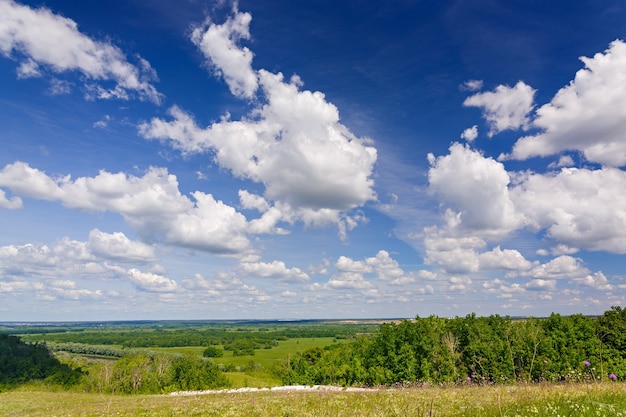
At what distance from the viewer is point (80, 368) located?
69.4 meters

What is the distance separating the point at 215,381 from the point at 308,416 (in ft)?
199

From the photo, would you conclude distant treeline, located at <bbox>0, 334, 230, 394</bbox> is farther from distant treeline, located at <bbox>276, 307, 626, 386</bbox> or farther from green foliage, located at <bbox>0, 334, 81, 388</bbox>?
distant treeline, located at <bbox>276, 307, 626, 386</bbox>

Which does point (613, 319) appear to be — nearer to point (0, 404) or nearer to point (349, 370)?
point (349, 370)

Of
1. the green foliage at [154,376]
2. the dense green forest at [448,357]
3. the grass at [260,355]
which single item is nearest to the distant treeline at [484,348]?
the dense green forest at [448,357]

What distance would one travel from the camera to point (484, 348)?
42156 millimetres

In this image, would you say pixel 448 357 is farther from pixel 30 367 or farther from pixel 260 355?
pixel 260 355

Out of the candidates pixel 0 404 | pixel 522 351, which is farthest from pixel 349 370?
pixel 0 404

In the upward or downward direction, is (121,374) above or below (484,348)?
below

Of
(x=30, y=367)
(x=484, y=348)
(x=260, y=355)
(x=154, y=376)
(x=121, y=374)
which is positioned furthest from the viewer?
(x=260, y=355)

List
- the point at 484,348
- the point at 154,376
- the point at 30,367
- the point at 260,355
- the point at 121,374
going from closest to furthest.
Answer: the point at 484,348 < the point at 154,376 < the point at 121,374 < the point at 30,367 < the point at 260,355

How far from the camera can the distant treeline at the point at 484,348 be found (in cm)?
3997

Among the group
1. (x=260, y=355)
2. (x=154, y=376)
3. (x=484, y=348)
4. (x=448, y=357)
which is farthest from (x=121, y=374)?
(x=260, y=355)

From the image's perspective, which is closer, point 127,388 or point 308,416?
point 308,416

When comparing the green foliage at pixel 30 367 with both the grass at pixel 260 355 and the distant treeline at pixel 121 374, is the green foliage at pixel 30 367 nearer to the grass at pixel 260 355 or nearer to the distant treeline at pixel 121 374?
the distant treeline at pixel 121 374
